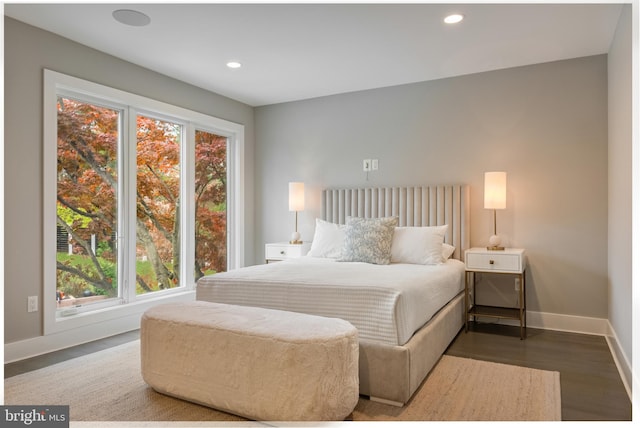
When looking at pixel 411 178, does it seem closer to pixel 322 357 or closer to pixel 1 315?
pixel 322 357

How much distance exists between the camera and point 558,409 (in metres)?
2.25

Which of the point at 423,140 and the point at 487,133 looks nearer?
the point at 487,133

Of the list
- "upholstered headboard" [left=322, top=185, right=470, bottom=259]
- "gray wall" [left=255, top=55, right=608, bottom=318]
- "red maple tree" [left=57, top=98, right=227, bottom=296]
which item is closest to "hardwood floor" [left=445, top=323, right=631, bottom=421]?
"gray wall" [left=255, top=55, right=608, bottom=318]

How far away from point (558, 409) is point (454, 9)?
97.7 inches

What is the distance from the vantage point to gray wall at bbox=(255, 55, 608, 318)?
368cm

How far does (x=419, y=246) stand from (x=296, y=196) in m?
1.68

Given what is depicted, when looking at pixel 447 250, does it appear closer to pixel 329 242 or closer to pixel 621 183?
pixel 329 242

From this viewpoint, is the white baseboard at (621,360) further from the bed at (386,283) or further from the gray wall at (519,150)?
the bed at (386,283)

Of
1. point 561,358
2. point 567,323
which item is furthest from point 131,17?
point 567,323

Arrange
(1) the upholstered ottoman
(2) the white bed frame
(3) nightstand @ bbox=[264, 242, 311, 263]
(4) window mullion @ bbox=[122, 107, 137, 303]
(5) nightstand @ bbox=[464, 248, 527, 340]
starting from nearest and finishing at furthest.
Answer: (1) the upholstered ottoman < (2) the white bed frame < (5) nightstand @ bbox=[464, 248, 527, 340] < (4) window mullion @ bbox=[122, 107, 137, 303] < (3) nightstand @ bbox=[264, 242, 311, 263]

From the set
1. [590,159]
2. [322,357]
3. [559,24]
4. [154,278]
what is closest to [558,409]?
[322,357]

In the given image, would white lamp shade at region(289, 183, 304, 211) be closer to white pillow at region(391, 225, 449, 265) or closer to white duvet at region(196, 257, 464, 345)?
white pillow at region(391, 225, 449, 265)

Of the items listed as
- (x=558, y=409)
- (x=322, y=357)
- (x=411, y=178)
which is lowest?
(x=558, y=409)

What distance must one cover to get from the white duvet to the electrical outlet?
1282 millimetres
